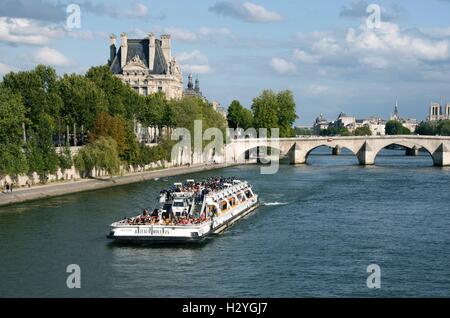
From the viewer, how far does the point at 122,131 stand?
61844 mm

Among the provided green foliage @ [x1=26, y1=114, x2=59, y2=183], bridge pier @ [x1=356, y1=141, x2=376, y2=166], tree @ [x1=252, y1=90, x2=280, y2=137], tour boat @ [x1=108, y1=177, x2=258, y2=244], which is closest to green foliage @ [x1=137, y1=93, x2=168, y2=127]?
green foliage @ [x1=26, y1=114, x2=59, y2=183]

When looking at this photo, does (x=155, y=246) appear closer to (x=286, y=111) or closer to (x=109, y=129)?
(x=109, y=129)

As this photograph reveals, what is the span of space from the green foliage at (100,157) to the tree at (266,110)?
1813 inches

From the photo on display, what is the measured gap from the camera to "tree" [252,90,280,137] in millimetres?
104625

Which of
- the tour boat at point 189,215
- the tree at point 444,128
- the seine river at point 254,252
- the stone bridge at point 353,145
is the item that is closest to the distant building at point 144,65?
the stone bridge at point 353,145

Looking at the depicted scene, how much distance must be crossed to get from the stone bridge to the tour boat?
4771 centimetres

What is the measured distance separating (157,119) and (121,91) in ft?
19.2

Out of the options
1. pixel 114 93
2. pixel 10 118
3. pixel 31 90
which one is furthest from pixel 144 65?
pixel 10 118

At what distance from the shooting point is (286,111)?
352 feet

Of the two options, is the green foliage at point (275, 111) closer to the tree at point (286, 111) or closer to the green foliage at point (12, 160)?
the tree at point (286, 111)
